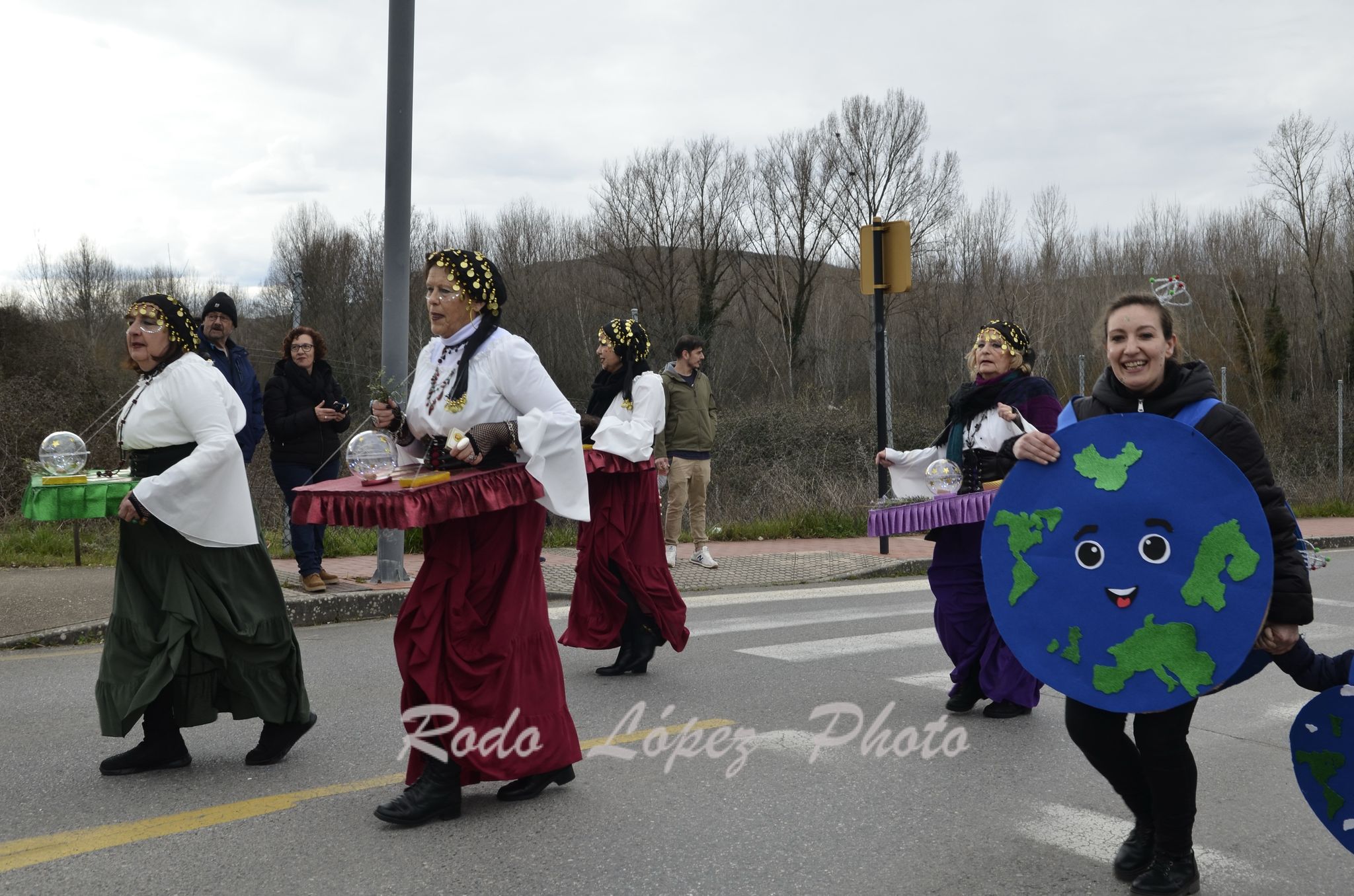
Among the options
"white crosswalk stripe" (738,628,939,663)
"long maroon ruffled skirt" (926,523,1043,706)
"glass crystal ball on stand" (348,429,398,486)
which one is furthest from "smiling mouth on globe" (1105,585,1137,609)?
"white crosswalk stripe" (738,628,939,663)

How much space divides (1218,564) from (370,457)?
110 inches

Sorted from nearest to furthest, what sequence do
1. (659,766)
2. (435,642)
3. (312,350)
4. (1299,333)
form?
(435,642)
(659,766)
(312,350)
(1299,333)

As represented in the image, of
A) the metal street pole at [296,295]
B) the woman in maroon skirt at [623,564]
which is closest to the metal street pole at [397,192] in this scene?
the woman in maroon skirt at [623,564]

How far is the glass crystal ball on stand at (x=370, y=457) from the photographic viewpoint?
4.49m

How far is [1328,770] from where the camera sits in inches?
134

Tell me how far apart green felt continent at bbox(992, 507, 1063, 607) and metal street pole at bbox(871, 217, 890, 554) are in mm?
9349

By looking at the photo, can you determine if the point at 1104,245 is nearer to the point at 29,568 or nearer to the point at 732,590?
the point at 732,590

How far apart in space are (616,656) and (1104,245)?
45.5 m

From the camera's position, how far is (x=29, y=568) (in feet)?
34.3

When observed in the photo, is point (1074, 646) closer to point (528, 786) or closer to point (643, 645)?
point (528, 786)

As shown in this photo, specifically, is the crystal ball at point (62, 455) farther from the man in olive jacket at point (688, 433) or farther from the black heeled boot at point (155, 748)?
the man in olive jacket at point (688, 433)

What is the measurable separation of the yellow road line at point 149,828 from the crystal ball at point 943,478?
2.65 m

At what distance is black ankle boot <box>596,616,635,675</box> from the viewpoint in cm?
705

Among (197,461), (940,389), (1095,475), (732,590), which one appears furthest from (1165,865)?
(940,389)
